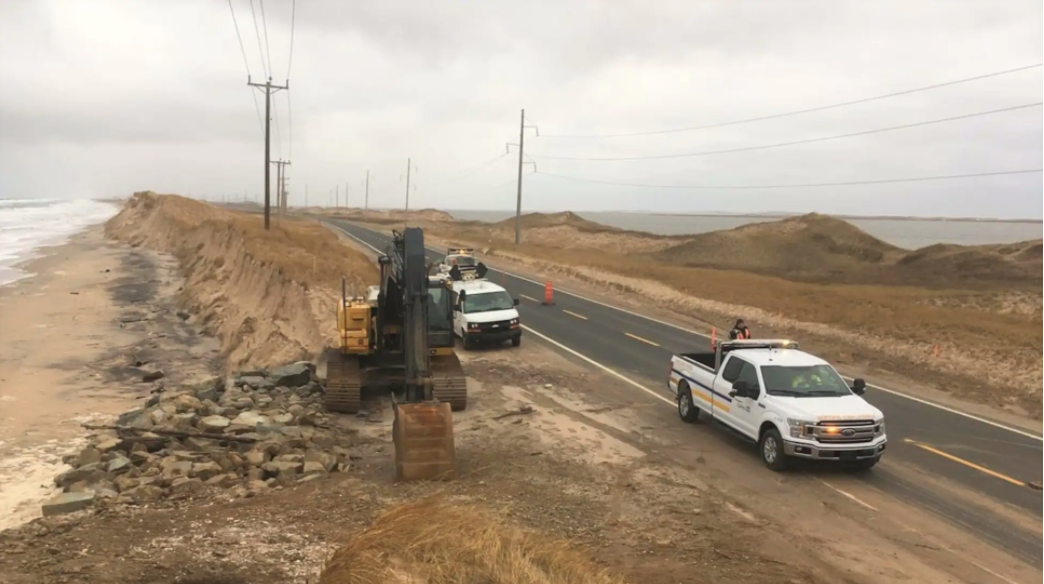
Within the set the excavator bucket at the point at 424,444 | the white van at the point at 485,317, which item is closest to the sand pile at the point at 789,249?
the white van at the point at 485,317

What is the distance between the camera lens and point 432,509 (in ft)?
30.0

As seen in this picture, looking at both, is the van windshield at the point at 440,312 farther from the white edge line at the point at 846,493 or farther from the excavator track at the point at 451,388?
the white edge line at the point at 846,493

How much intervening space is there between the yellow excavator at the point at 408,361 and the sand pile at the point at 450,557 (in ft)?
12.2

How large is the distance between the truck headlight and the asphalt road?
1.48 meters

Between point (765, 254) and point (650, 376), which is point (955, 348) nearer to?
point (650, 376)

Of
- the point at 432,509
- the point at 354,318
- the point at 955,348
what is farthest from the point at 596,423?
the point at 955,348

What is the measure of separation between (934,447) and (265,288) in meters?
27.9

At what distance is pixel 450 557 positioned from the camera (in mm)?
7426

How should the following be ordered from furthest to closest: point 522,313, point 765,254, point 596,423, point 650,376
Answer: point 765,254 → point 522,313 → point 650,376 → point 596,423

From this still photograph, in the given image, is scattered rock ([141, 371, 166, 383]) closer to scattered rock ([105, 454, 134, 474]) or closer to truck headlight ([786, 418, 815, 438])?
scattered rock ([105, 454, 134, 474])

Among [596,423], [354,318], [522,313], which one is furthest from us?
[522,313]

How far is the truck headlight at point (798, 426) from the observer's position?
12992mm

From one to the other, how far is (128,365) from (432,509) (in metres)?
20.4

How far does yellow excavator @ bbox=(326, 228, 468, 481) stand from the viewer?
12680 mm
